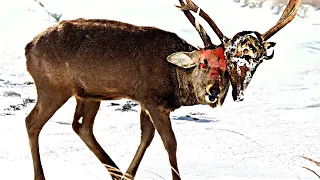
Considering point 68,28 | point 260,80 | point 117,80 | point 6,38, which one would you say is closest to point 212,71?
point 117,80

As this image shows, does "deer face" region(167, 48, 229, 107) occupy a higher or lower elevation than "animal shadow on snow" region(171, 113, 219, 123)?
higher

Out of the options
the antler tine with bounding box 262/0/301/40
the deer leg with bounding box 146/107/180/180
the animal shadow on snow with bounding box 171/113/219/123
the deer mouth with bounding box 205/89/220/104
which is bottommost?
the animal shadow on snow with bounding box 171/113/219/123

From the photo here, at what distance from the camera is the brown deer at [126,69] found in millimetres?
5301

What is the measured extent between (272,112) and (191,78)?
4.05m

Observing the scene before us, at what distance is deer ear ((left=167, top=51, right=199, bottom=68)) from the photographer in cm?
519

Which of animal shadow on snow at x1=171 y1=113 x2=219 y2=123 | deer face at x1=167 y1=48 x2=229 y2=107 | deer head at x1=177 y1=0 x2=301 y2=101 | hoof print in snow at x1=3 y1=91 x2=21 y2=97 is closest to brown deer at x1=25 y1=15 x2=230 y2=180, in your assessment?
deer face at x1=167 y1=48 x2=229 y2=107

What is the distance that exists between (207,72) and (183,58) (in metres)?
0.17

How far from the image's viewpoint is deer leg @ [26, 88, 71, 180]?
5.56 metres

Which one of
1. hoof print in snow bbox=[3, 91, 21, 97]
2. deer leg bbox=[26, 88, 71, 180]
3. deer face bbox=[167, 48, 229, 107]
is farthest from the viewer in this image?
hoof print in snow bbox=[3, 91, 21, 97]

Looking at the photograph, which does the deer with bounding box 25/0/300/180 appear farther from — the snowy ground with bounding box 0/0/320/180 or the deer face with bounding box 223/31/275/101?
the snowy ground with bounding box 0/0/320/180

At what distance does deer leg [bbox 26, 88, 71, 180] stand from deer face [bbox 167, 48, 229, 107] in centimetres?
83

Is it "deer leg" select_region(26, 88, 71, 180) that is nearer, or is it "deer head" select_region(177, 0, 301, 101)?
"deer head" select_region(177, 0, 301, 101)

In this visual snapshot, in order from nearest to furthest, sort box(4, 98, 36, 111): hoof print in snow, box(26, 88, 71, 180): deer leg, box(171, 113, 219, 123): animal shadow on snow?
box(26, 88, 71, 180): deer leg < box(171, 113, 219, 123): animal shadow on snow < box(4, 98, 36, 111): hoof print in snow

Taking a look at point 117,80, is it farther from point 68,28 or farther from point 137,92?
point 68,28
